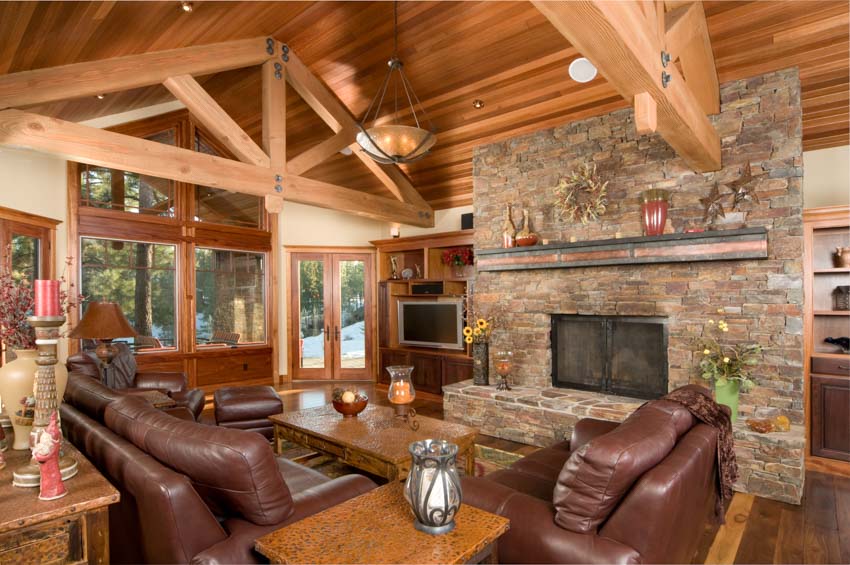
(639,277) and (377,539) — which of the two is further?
(639,277)

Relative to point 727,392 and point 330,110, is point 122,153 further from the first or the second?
point 727,392

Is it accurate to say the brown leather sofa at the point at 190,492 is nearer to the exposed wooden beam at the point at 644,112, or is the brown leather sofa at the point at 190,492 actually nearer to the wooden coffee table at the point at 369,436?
the wooden coffee table at the point at 369,436

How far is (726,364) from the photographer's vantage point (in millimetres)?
3795

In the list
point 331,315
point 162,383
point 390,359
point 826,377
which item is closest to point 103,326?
point 162,383

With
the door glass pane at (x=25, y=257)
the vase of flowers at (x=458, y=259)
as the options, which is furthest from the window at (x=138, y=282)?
the vase of flowers at (x=458, y=259)

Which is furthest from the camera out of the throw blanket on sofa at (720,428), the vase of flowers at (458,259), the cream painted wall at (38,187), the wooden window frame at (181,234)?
the vase of flowers at (458,259)

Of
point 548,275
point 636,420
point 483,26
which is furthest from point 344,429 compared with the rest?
point 483,26

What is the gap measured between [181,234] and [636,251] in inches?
239

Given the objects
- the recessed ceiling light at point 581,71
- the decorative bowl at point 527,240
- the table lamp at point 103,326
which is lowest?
the table lamp at point 103,326

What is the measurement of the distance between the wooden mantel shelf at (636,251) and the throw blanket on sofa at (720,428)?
6.60 ft

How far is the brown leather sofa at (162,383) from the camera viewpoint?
14.4 feet

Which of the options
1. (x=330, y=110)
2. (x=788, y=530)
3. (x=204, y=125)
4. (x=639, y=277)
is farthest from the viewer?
(x=330, y=110)

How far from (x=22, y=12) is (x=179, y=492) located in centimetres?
329

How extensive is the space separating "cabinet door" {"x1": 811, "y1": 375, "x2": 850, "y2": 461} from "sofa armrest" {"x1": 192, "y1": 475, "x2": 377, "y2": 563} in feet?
12.9
